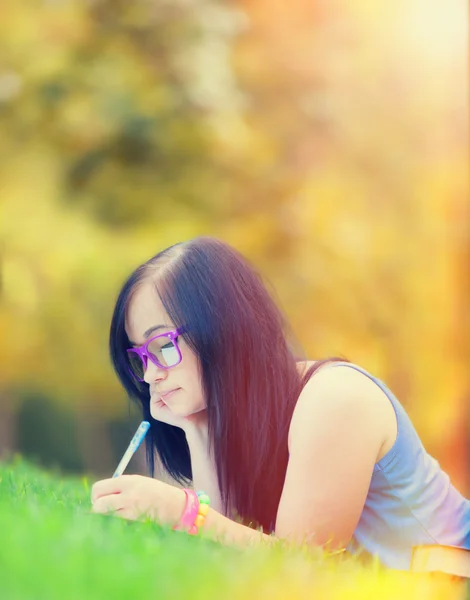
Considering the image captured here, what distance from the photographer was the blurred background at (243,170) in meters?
1.18

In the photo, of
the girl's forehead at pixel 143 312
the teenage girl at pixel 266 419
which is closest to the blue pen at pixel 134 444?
the teenage girl at pixel 266 419

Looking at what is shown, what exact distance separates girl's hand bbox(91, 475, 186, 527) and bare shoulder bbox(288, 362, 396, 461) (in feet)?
0.50

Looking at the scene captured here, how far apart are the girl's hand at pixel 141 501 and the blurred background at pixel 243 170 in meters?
0.32

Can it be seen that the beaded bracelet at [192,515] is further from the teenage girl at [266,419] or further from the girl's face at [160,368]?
the girl's face at [160,368]

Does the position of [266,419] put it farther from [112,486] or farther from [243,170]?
[243,170]

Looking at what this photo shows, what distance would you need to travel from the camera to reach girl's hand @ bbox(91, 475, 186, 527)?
854mm

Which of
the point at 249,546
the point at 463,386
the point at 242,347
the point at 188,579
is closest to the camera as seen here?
the point at 188,579

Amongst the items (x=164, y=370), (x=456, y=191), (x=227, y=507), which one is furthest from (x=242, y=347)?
(x=456, y=191)

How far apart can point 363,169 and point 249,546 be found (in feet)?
2.03

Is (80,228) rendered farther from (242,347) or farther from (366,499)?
(366,499)

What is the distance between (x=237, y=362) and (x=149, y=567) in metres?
0.35

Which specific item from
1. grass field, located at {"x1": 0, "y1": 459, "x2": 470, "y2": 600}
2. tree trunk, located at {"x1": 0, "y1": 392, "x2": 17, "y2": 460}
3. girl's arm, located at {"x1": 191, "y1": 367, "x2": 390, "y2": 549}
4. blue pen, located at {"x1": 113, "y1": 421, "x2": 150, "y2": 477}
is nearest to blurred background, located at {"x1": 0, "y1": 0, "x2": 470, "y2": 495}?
tree trunk, located at {"x1": 0, "y1": 392, "x2": 17, "y2": 460}

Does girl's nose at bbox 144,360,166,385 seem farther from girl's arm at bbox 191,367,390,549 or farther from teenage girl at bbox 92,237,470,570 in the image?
girl's arm at bbox 191,367,390,549

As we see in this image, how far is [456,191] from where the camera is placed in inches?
47.9
